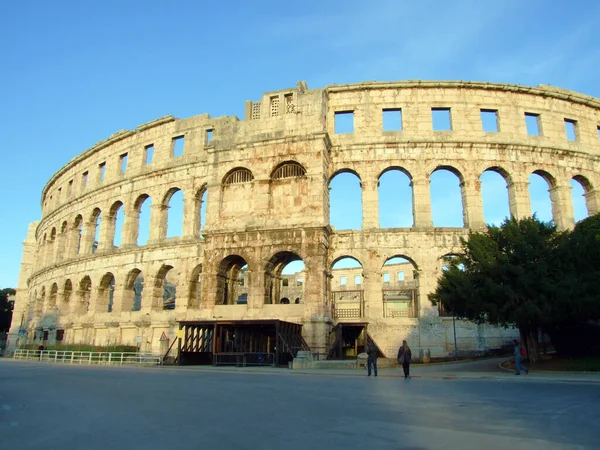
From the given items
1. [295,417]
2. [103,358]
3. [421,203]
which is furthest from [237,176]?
[295,417]

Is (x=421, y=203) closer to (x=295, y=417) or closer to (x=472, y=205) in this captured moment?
(x=472, y=205)

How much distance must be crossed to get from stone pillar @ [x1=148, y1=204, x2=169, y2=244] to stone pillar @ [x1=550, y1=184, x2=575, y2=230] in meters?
24.9

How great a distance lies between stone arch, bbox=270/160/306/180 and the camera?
85.5 feet

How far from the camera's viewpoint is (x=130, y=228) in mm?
32688

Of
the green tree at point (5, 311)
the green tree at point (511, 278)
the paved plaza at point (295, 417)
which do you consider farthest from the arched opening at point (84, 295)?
the green tree at point (5, 311)

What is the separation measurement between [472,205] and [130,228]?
2291cm

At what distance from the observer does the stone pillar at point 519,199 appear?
26.7 metres

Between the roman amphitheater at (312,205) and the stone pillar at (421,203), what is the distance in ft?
0.26

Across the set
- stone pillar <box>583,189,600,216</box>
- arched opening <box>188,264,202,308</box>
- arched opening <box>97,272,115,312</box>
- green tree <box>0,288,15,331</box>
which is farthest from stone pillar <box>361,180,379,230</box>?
green tree <box>0,288,15,331</box>

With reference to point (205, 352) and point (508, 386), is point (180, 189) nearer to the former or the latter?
point (205, 352)

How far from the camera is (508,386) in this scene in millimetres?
12133

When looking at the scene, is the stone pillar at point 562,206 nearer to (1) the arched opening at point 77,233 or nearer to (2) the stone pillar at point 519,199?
(2) the stone pillar at point 519,199

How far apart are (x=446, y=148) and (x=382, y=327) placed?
1120 centimetres

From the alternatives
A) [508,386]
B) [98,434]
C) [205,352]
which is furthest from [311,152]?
[98,434]
